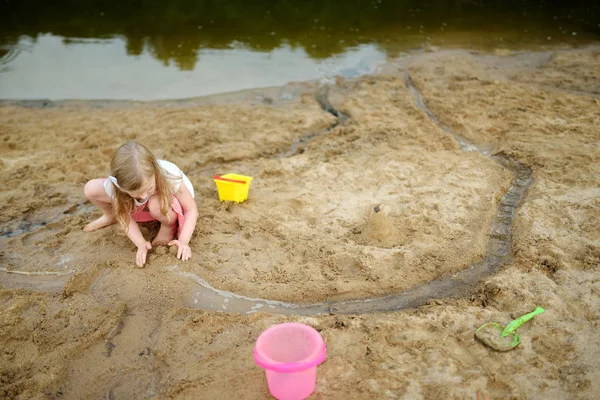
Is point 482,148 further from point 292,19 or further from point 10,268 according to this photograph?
point 292,19

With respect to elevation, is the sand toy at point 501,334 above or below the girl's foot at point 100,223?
above

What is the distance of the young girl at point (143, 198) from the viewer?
2684mm

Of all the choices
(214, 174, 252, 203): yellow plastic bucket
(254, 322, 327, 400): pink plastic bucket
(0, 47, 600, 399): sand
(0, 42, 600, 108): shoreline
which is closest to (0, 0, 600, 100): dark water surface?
(0, 42, 600, 108): shoreline

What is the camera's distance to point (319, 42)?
748 centimetres

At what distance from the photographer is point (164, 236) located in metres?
3.16

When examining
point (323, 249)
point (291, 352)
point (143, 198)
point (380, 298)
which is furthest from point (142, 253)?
point (380, 298)

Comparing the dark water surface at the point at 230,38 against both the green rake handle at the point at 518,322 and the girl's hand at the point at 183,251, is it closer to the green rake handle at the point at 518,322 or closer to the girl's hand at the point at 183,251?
the girl's hand at the point at 183,251

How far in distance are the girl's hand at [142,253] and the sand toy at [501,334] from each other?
1969 millimetres

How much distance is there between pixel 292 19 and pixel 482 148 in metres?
5.52

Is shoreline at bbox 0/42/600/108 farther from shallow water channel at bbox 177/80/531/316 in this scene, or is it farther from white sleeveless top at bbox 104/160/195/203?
shallow water channel at bbox 177/80/531/316

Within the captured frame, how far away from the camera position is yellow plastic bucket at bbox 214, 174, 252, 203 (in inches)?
134

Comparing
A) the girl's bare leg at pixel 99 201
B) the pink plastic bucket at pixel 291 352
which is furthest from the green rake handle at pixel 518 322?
the girl's bare leg at pixel 99 201

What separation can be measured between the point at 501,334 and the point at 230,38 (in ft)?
21.8

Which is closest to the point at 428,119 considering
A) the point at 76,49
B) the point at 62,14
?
the point at 76,49
